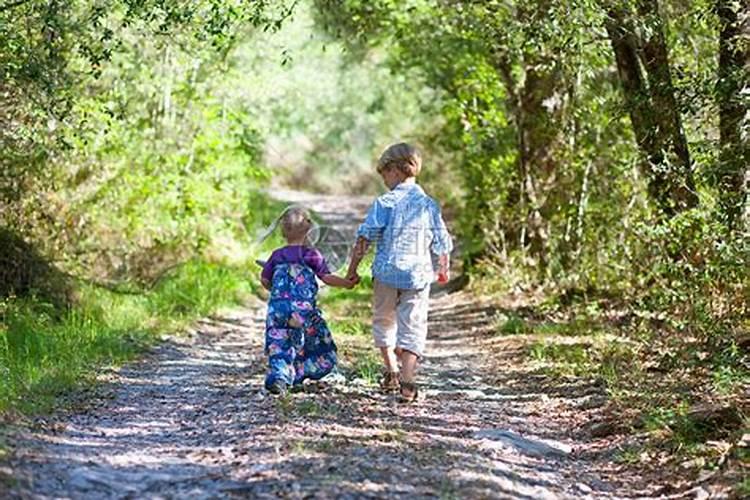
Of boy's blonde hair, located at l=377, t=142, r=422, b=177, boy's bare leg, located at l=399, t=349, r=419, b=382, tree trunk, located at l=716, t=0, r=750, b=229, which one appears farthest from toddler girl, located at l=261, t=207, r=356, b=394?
tree trunk, located at l=716, t=0, r=750, b=229

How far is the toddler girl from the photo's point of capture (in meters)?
8.77

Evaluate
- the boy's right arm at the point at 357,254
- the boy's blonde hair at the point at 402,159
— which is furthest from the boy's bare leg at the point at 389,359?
the boy's blonde hair at the point at 402,159

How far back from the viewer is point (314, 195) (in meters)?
44.4

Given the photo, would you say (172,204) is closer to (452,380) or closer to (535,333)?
(535,333)

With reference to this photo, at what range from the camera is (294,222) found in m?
8.79

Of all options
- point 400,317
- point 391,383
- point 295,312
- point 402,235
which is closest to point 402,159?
point 402,235

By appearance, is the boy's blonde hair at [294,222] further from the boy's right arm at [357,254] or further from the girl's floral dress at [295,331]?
the boy's right arm at [357,254]

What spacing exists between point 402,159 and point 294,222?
96 cm

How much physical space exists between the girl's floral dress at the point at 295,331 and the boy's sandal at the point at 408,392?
0.69 metres

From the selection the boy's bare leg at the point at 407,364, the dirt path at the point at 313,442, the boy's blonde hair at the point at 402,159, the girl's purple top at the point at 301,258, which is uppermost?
the boy's blonde hair at the point at 402,159

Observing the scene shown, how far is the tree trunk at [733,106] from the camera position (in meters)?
9.23

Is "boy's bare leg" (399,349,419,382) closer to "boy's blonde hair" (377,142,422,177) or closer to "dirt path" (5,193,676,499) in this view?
"dirt path" (5,193,676,499)

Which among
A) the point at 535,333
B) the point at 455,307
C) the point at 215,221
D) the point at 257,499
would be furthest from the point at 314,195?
the point at 257,499

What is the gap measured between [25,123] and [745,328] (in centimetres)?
761
